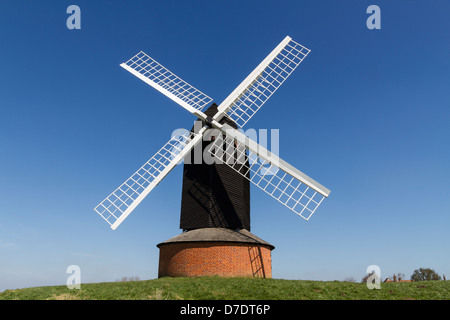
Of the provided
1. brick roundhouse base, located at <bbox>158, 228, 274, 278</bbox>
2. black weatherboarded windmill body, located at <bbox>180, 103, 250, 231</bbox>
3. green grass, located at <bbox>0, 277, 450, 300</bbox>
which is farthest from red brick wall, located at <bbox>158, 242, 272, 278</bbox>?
green grass, located at <bbox>0, 277, 450, 300</bbox>

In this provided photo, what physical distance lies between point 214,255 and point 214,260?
28cm

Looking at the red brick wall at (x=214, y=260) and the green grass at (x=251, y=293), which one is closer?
the green grass at (x=251, y=293)

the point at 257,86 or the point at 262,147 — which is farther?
the point at 257,86

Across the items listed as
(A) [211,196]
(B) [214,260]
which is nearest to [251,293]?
(B) [214,260]

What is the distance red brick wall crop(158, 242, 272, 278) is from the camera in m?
18.2

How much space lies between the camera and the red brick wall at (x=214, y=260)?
18188mm

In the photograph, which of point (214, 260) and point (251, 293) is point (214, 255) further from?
point (251, 293)

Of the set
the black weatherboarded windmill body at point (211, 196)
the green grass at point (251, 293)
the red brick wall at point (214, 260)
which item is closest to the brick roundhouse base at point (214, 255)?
the red brick wall at point (214, 260)

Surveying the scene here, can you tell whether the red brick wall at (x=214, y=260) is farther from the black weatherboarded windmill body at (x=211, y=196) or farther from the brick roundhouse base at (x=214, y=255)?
the black weatherboarded windmill body at (x=211, y=196)
